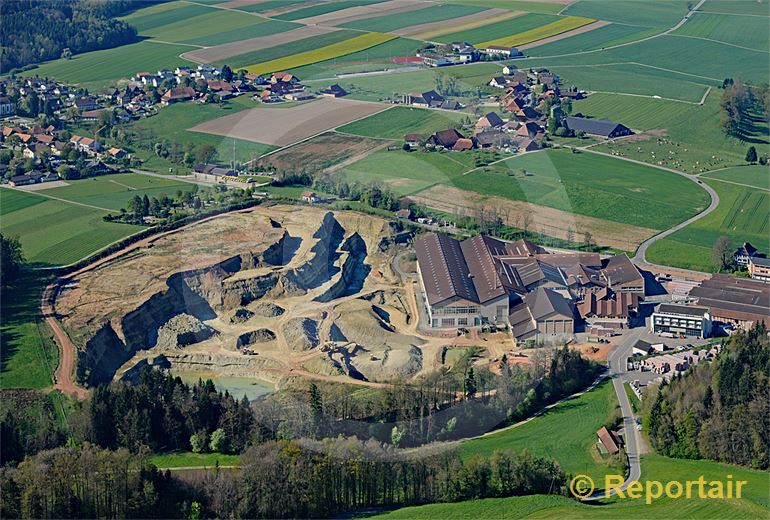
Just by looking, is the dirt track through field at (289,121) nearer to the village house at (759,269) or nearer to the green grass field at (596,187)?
the green grass field at (596,187)

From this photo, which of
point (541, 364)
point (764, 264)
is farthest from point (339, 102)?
point (541, 364)

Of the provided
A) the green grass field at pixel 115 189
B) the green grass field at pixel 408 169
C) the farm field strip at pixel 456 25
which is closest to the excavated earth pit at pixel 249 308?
the green grass field at pixel 115 189

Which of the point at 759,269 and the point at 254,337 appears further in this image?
the point at 759,269

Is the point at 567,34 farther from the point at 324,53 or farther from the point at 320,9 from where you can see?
the point at 320,9

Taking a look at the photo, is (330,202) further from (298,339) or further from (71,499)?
(71,499)

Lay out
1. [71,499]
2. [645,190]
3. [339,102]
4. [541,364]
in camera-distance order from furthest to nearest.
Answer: [339,102]
[645,190]
[541,364]
[71,499]

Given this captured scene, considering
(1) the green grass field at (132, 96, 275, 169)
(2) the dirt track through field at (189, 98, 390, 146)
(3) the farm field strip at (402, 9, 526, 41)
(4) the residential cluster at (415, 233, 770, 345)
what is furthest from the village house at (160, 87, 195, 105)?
(4) the residential cluster at (415, 233, 770, 345)

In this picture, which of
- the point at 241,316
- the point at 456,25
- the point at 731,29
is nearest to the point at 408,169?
the point at 241,316
